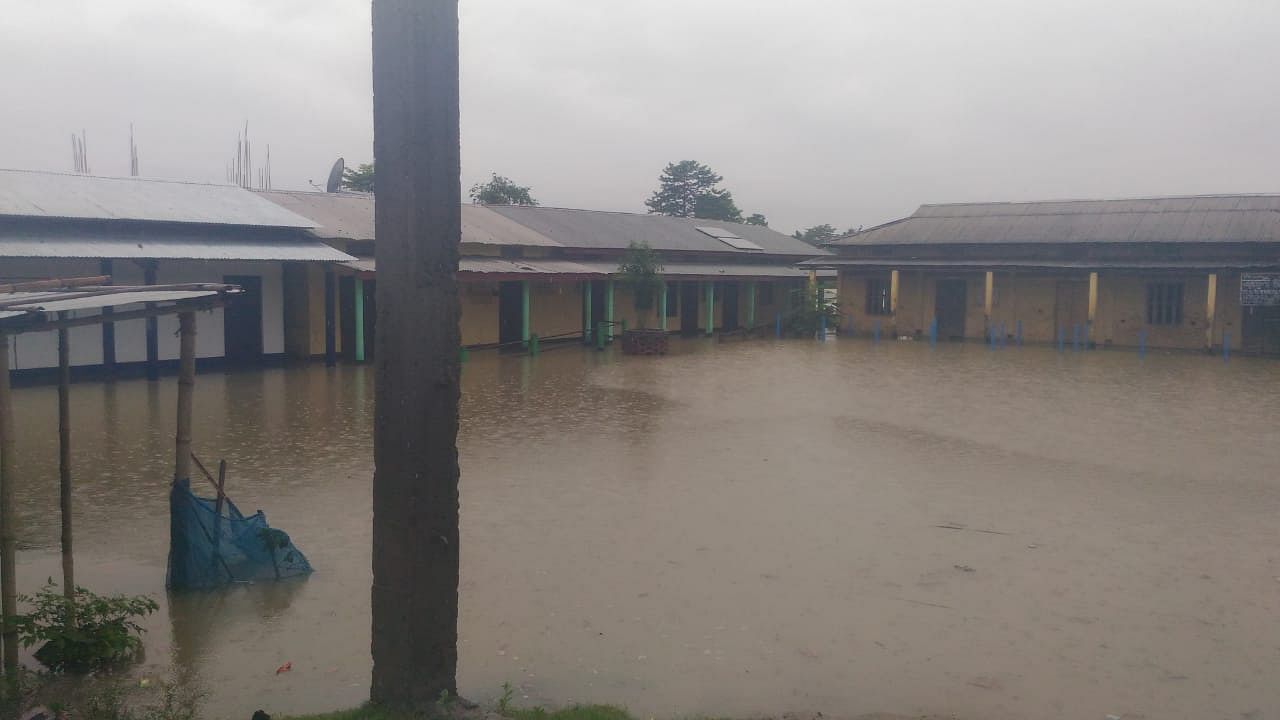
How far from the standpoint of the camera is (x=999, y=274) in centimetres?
3019

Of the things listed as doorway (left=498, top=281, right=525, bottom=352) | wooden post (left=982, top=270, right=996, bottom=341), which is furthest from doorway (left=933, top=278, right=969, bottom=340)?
doorway (left=498, top=281, right=525, bottom=352)

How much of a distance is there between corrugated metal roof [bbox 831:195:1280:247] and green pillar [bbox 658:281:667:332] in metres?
6.36

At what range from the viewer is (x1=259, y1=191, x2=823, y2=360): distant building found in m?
21.6

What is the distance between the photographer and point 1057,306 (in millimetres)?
29172

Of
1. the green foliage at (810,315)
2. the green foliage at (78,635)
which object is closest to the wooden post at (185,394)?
the green foliage at (78,635)

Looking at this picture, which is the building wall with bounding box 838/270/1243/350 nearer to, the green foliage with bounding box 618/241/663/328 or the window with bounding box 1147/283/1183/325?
the window with bounding box 1147/283/1183/325

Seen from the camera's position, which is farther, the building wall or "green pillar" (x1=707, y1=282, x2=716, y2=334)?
"green pillar" (x1=707, y1=282, x2=716, y2=334)

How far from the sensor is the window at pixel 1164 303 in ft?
90.0

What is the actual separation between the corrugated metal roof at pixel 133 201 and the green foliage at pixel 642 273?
9237mm

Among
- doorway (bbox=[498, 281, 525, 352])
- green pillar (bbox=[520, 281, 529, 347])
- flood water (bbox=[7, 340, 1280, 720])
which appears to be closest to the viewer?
flood water (bbox=[7, 340, 1280, 720])

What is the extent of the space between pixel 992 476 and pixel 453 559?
292 inches

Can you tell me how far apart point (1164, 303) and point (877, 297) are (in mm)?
7840

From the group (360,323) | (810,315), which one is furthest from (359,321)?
A: (810,315)

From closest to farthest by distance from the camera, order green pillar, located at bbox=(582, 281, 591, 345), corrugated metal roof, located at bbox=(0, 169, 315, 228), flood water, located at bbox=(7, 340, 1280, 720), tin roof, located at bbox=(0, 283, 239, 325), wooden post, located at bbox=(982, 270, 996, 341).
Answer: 1. tin roof, located at bbox=(0, 283, 239, 325)
2. flood water, located at bbox=(7, 340, 1280, 720)
3. corrugated metal roof, located at bbox=(0, 169, 315, 228)
4. green pillar, located at bbox=(582, 281, 591, 345)
5. wooden post, located at bbox=(982, 270, 996, 341)
